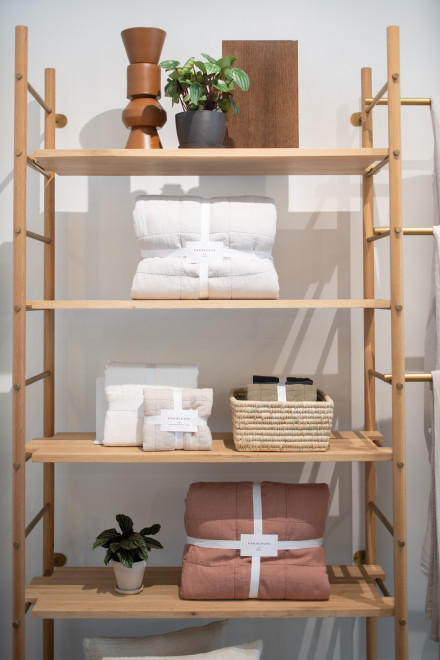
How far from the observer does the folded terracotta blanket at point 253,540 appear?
1.85 m

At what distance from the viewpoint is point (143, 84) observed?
1.89 meters

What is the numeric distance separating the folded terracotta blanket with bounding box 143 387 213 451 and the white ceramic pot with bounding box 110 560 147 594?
0.33m

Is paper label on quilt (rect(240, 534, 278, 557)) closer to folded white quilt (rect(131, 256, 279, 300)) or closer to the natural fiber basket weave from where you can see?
the natural fiber basket weave

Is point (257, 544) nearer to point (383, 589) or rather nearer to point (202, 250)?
point (383, 589)

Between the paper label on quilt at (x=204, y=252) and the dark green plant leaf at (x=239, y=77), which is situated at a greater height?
the dark green plant leaf at (x=239, y=77)

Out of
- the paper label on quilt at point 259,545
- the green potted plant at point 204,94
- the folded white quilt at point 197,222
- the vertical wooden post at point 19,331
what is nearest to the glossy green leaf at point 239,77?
the green potted plant at point 204,94

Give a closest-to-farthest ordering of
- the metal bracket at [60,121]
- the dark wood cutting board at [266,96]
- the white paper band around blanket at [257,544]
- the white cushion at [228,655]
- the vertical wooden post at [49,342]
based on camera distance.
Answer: the white cushion at [228,655]
the white paper band around blanket at [257,544]
the dark wood cutting board at [266,96]
the vertical wooden post at [49,342]
the metal bracket at [60,121]

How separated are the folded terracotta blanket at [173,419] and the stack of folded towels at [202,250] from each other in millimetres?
265

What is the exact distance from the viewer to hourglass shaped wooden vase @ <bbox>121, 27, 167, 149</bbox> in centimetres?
189

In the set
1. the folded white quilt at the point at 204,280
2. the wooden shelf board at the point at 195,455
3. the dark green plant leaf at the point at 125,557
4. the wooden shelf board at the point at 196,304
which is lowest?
the dark green plant leaf at the point at 125,557

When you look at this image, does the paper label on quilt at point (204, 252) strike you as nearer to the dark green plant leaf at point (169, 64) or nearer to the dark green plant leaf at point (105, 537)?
the dark green plant leaf at point (169, 64)

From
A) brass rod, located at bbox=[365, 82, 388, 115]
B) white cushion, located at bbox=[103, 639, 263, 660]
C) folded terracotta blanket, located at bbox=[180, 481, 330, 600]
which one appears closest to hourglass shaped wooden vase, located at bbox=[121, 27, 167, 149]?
brass rod, located at bbox=[365, 82, 388, 115]

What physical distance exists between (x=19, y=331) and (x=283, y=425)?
738 mm

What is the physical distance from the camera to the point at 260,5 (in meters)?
2.20
